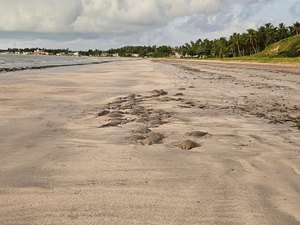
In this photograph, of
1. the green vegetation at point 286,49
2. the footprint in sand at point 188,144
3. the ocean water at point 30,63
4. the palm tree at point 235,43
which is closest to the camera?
the footprint in sand at point 188,144

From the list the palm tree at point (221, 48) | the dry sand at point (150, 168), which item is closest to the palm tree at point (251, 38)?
the palm tree at point (221, 48)

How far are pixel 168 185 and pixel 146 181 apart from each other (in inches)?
11.9

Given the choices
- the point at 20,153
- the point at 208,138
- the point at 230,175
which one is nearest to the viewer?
the point at 230,175

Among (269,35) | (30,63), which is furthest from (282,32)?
(30,63)

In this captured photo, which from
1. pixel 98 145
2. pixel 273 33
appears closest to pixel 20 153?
pixel 98 145

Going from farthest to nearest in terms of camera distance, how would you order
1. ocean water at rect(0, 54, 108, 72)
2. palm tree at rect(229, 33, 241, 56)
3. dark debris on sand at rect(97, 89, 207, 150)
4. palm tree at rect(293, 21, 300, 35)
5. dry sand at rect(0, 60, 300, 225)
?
palm tree at rect(229, 33, 241, 56) → palm tree at rect(293, 21, 300, 35) → ocean water at rect(0, 54, 108, 72) → dark debris on sand at rect(97, 89, 207, 150) → dry sand at rect(0, 60, 300, 225)

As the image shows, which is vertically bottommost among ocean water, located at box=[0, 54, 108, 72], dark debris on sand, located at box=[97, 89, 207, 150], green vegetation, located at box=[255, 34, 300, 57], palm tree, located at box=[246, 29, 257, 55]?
ocean water, located at box=[0, 54, 108, 72]

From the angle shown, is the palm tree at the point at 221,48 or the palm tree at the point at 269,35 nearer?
the palm tree at the point at 269,35

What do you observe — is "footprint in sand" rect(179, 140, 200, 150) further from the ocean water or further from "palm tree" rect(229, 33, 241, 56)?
"palm tree" rect(229, 33, 241, 56)

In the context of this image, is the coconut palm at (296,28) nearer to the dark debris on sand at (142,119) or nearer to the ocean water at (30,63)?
the ocean water at (30,63)

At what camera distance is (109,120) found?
29.5 ft

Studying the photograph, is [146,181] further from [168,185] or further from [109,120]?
[109,120]

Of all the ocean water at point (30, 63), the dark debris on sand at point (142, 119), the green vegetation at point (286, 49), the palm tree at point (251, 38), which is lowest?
the ocean water at point (30, 63)

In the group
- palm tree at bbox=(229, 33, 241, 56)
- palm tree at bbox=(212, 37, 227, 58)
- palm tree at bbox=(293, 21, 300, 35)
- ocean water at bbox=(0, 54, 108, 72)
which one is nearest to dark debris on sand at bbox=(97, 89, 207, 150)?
ocean water at bbox=(0, 54, 108, 72)
